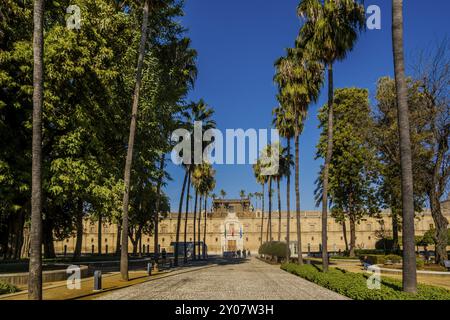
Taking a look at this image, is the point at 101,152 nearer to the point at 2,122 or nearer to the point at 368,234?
the point at 2,122

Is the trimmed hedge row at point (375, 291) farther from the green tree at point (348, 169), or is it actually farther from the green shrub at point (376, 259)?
the green tree at point (348, 169)

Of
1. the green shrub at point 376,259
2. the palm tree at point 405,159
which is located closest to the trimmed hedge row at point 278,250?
the green shrub at point 376,259

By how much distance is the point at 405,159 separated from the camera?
13953 millimetres

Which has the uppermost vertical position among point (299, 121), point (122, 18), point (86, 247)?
point (122, 18)

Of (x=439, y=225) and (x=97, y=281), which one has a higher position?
(x=439, y=225)

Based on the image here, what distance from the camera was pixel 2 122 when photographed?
20812 millimetres

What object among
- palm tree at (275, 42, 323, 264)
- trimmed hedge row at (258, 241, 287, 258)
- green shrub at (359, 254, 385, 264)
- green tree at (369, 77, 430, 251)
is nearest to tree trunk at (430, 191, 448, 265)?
green tree at (369, 77, 430, 251)

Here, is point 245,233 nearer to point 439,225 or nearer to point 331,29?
point 439,225

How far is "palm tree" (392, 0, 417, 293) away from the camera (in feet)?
44.7

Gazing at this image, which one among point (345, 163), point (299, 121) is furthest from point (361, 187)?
point (299, 121)

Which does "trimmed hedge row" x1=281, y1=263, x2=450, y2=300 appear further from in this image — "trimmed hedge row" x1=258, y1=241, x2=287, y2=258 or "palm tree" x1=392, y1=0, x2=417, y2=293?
"trimmed hedge row" x1=258, y1=241, x2=287, y2=258

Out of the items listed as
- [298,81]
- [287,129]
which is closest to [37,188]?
[298,81]
